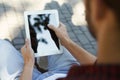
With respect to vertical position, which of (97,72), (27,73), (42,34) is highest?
(97,72)

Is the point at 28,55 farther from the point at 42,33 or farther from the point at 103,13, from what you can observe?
the point at 103,13

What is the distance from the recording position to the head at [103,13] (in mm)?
1062

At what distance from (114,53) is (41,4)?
3.33 metres

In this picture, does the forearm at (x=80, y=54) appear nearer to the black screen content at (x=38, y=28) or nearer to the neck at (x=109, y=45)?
the black screen content at (x=38, y=28)

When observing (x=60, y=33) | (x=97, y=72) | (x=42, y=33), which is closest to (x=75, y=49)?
(x=60, y=33)

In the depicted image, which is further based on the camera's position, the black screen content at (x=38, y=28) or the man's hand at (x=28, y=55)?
the black screen content at (x=38, y=28)

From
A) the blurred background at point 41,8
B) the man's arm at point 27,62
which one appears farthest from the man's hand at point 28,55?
the blurred background at point 41,8

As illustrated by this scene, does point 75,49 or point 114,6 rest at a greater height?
point 114,6

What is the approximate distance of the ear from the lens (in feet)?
3.54

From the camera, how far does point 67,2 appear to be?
4.56m

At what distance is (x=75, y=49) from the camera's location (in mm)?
2682

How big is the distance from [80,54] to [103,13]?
153cm

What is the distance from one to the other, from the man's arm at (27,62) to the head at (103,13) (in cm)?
134

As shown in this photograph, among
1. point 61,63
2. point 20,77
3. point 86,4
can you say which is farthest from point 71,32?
point 86,4
